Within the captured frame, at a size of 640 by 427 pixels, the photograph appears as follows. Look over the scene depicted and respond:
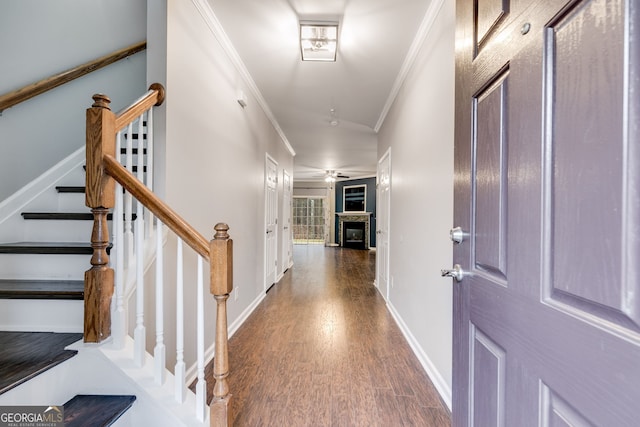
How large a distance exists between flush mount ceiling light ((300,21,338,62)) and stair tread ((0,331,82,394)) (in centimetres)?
238

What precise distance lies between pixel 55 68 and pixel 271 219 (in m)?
2.71

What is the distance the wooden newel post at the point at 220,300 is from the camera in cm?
120

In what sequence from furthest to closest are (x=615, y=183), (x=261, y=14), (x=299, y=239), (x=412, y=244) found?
(x=299, y=239)
(x=412, y=244)
(x=261, y=14)
(x=615, y=183)

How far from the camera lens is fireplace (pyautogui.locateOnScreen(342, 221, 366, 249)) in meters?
9.58

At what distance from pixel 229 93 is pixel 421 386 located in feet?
9.08

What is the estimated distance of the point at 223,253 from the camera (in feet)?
3.94

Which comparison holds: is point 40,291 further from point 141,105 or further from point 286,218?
point 286,218

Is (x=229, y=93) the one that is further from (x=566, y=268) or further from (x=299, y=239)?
(x=299, y=239)

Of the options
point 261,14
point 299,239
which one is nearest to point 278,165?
point 261,14

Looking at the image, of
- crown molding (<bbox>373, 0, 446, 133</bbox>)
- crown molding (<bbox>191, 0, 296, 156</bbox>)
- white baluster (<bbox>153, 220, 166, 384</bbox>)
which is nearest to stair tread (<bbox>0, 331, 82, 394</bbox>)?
white baluster (<bbox>153, 220, 166, 384</bbox>)

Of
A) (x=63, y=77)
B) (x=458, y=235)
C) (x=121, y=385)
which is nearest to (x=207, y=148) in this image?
(x=63, y=77)

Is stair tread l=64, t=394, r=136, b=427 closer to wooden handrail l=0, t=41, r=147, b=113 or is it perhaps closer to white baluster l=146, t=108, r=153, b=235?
white baluster l=146, t=108, r=153, b=235

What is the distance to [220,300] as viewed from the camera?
48.1 inches

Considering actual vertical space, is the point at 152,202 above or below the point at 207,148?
below
